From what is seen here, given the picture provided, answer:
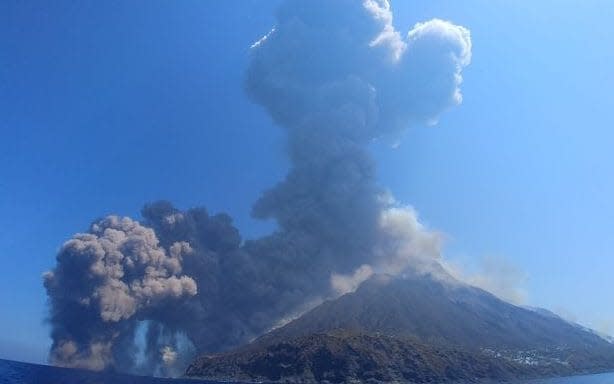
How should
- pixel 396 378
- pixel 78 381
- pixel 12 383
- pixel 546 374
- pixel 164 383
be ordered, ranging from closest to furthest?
1. pixel 12 383
2. pixel 78 381
3. pixel 164 383
4. pixel 396 378
5. pixel 546 374

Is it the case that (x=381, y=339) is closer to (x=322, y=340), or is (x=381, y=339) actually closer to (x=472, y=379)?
(x=322, y=340)

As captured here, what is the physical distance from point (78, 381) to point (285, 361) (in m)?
66.2

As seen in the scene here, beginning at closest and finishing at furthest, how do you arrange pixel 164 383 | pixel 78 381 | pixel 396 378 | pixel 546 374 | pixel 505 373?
pixel 78 381 → pixel 164 383 → pixel 396 378 → pixel 505 373 → pixel 546 374

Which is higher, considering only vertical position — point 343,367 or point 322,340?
point 322,340

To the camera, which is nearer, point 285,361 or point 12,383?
point 12,383

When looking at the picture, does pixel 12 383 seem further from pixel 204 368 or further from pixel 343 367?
pixel 343 367

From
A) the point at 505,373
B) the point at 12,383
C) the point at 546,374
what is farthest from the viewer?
the point at 546,374

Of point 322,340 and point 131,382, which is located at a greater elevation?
point 322,340

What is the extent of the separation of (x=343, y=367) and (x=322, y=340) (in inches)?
732

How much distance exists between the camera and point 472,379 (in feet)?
544

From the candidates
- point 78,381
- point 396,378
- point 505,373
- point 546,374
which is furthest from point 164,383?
point 546,374

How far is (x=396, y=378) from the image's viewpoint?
15688 centimetres

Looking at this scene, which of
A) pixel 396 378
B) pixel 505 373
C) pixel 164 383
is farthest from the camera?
pixel 505 373

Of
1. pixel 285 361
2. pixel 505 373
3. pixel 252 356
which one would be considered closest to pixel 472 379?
pixel 505 373
